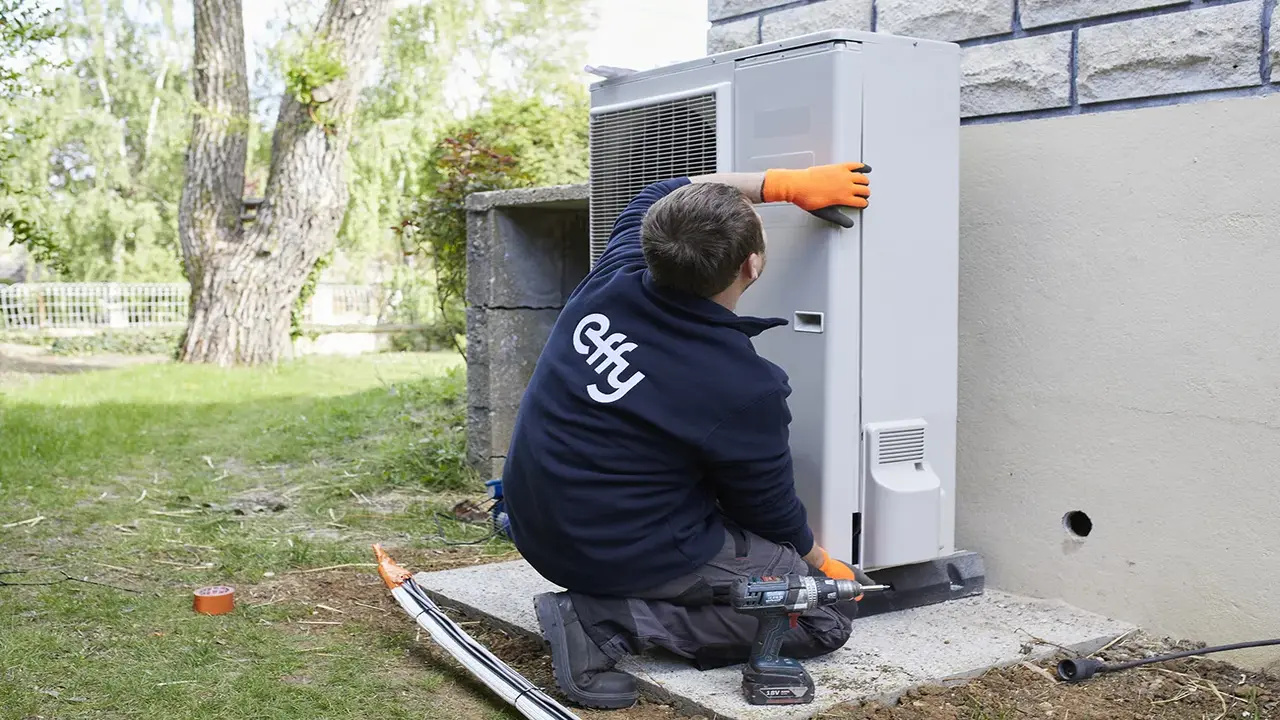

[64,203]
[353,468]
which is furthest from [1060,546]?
[64,203]

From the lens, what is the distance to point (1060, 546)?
3588 mm

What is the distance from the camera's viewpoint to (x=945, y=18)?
3770 millimetres

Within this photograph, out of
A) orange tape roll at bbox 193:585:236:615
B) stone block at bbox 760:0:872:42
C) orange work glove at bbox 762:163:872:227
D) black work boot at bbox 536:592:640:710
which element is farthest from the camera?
stone block at bbox 760:0:872:42

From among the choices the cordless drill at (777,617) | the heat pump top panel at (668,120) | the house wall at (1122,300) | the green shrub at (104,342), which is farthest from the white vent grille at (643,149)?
the green shrub at (104,342)

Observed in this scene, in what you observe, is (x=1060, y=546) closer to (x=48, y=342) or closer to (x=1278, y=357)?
(x=1278, y=357)

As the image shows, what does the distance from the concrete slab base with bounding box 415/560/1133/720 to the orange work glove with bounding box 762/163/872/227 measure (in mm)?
1122

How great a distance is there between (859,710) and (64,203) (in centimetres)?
2484

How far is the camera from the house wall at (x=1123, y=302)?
3127 millimetres

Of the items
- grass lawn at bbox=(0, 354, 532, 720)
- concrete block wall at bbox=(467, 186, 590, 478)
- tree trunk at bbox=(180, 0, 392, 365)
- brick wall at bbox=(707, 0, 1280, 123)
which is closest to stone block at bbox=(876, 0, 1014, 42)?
brick wall at bbox=(707, 0, 1280, 123)

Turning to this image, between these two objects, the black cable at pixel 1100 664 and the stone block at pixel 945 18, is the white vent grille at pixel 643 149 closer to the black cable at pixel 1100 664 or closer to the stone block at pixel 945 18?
the stone block at pixel 945 18

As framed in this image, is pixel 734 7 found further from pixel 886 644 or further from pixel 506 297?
pixel 886 644

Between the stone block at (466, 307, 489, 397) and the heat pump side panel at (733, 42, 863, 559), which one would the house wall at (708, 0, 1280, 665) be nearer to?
the heat pump side panel at (733, 42, 863, 559)

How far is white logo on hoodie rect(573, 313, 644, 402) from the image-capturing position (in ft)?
9.19

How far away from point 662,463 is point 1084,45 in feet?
5.80
